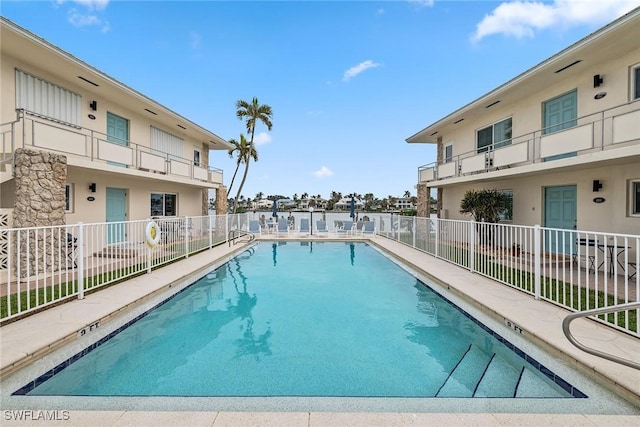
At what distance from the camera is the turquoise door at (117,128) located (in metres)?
13.0

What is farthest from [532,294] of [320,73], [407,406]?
[320,73]

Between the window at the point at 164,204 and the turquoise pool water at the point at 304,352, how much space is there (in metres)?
10.2

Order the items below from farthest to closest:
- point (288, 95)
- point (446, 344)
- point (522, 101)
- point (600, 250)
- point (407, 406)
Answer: point (288, 95) < point (522, 101) < point (600, 250) < point (446, 344) < point (407, 406)

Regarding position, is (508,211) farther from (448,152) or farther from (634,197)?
(448,152)

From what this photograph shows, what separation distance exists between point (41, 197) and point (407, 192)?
3606 inches

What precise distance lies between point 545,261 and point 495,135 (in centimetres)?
981

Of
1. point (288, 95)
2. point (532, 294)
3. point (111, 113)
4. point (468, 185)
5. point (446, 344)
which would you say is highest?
point (288, 95)

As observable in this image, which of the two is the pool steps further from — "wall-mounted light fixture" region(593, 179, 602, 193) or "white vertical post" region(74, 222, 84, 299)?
"wall-mounted light fixture" region(593, 179, 602, 193)

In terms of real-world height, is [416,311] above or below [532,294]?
below

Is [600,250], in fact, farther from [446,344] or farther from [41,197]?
[41,197]

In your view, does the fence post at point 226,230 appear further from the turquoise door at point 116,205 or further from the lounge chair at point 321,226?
the lounge chair at point 321,226

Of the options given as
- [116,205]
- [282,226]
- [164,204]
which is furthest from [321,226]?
[116,205]

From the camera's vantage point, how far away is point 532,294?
6188mm

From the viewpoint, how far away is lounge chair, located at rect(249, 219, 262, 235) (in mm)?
19938
